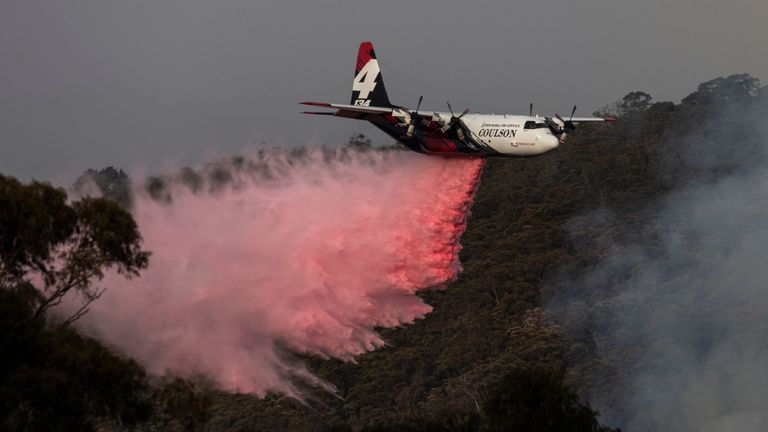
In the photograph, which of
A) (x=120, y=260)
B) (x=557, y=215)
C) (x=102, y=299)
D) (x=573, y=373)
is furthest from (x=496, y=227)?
(x=120, y=260)

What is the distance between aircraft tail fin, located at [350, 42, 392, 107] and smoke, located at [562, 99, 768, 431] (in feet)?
75.9

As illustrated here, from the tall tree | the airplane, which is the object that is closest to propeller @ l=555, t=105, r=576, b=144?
the airplane

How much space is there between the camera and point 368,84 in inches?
2534

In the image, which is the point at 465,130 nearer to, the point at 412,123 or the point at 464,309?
the point at 412,123

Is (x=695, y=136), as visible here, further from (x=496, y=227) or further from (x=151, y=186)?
(x=151, y=186)

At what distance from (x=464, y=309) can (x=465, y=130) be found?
4447 cm

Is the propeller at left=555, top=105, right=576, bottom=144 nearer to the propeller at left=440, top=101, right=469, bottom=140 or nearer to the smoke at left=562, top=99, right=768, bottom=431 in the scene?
the propeller at left=440, top=101, right=469, bottom=140

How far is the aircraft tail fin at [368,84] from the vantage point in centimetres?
6391

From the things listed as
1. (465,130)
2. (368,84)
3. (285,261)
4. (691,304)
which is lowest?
(285,261)

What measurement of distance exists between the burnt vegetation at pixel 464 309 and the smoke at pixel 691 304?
827 millimetres

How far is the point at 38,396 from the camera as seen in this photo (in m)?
36.9

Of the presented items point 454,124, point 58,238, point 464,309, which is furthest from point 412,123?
point 464,309

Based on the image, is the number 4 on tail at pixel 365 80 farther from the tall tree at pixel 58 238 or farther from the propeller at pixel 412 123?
the tall tree at pixel 58 238

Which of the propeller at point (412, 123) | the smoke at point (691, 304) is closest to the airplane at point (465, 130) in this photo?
the propeller at point (412, 123)
